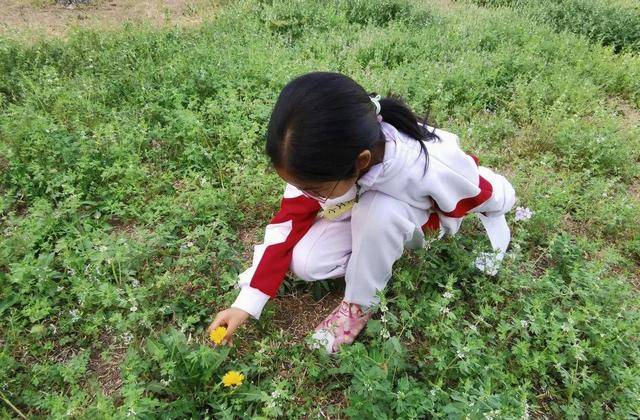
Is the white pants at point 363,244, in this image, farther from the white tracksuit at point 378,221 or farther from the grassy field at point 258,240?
the grassy field at point 258,240

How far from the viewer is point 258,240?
2.85m

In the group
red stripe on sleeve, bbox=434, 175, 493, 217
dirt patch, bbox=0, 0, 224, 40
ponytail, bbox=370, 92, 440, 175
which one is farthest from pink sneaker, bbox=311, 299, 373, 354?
dirt patch, bbox=0, 0, 224, 40

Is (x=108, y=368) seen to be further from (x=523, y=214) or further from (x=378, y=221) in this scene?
(x=523, y=214)

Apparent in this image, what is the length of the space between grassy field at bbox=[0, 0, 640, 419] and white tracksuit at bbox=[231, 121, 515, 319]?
0.17m

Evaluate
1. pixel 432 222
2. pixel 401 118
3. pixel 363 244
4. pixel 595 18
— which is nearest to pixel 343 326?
pixel 363 244

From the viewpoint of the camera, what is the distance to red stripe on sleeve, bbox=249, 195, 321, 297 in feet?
7.32

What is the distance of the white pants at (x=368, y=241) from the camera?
210 cm

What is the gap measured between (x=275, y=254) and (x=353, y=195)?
0.49 m

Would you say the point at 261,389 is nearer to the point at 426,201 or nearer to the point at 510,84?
the point at 426,201

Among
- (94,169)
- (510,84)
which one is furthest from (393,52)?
(94,169)

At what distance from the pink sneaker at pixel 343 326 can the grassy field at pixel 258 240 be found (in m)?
0.07

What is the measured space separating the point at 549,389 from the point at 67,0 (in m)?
6.14

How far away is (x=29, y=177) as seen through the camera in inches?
117

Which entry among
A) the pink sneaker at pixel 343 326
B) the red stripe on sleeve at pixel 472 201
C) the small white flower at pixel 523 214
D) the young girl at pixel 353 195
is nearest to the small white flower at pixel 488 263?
the young girl at pixel 353 195
